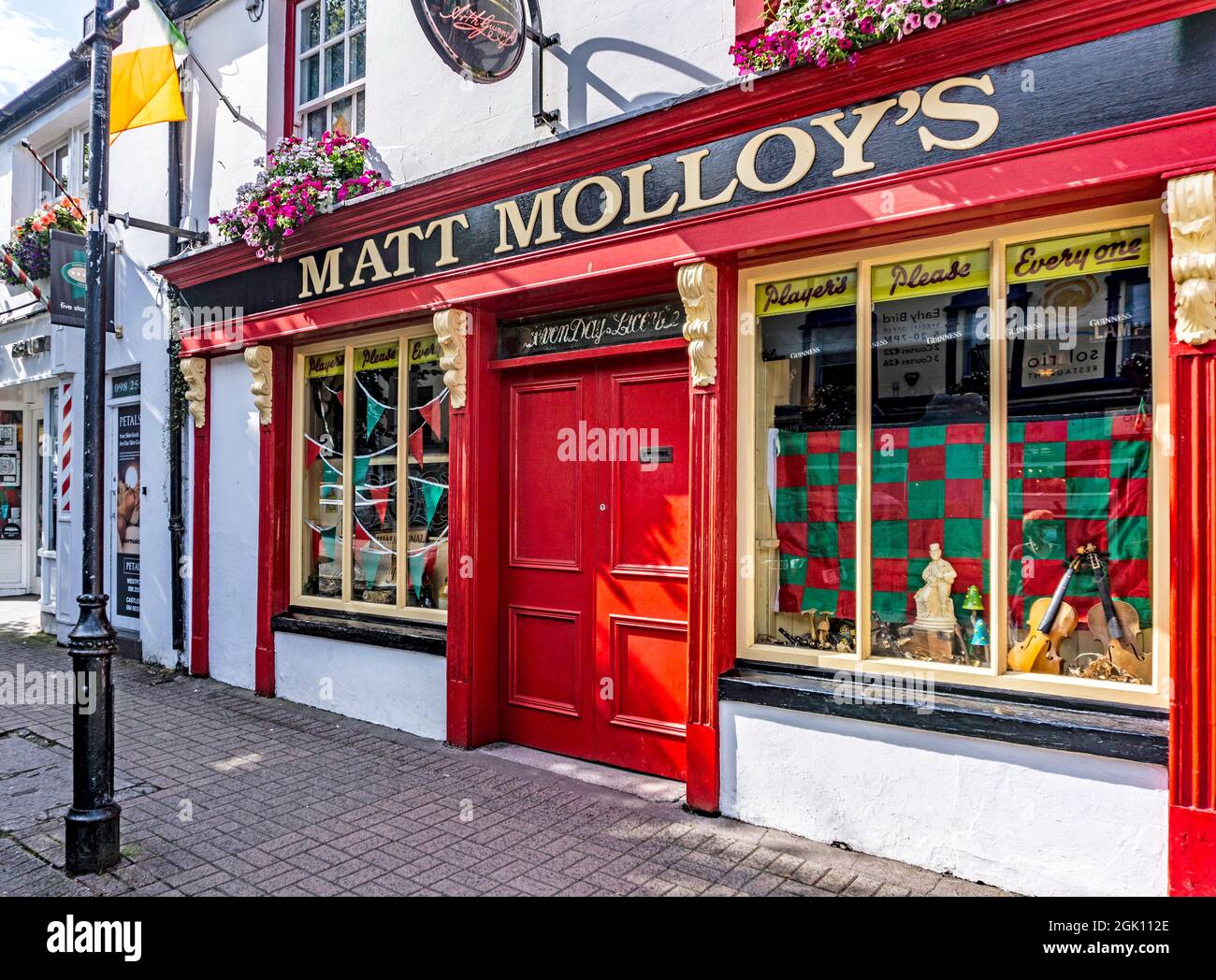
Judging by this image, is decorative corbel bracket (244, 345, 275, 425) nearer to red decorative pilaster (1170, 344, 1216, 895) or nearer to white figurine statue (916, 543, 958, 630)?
white figurine statue (916, 543, 958, 630)

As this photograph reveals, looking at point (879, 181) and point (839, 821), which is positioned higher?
point (879, 181)

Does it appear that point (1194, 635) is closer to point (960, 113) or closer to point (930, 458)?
point (930, 458)

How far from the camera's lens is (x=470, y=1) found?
210 inches

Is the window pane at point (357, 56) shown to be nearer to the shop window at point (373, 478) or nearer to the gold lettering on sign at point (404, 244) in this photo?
the gold lettering on sign at point (404, 244)

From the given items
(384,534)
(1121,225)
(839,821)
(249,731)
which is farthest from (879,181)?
(249,731)

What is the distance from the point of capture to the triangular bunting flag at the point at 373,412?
22.4ft

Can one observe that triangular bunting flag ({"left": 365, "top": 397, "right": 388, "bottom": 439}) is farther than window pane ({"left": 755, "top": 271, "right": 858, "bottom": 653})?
Yes

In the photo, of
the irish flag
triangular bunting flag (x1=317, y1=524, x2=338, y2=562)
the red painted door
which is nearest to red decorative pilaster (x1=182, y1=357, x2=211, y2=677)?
triangular bunting flag (x1=317, y1=524, x2=338, y2=562)

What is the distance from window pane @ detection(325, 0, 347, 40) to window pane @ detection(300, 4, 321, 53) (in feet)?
0.50

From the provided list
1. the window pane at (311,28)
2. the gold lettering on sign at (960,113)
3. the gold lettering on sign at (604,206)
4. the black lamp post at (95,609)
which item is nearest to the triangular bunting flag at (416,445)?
the gold lettering on sign at (604,206)

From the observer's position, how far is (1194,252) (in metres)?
3.25

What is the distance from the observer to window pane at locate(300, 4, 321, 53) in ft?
24.6
